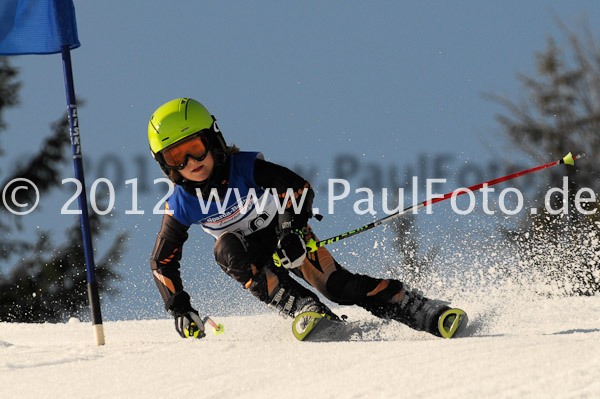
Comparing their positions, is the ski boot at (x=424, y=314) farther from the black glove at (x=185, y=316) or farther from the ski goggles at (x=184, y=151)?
the ski goggles at (x=184, y=151)

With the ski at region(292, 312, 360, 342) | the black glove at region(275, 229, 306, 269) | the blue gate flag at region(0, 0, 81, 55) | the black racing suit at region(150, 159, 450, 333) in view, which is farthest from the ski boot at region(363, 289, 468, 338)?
the blue gate flag at region(0, 0, 81, 55)

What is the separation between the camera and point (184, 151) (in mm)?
4250

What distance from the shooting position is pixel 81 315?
13.7 m

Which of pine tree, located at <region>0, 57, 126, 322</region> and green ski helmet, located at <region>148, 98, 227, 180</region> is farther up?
green ski helmet, located at <region>148, 98, 227, 180</region>

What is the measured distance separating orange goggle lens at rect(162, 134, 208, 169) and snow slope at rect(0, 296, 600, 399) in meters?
1.11

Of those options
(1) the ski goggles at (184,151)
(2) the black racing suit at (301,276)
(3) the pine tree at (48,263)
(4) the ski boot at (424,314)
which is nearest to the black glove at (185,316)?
(2) the black racing suit at (301,276)

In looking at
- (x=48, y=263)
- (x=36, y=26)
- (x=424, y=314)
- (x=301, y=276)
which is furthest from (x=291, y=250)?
(x=48, y=263)

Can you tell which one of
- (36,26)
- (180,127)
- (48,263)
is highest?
(36,26)

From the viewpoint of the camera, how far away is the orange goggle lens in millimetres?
4238

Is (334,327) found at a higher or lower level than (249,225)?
lower

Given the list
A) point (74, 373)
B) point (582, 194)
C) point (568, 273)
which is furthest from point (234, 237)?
point (582, 194)

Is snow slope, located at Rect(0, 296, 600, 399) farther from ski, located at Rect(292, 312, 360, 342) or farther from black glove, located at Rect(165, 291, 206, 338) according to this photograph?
black glove, located at Rect(165, 291, 206, 338)

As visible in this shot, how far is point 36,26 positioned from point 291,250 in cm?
308

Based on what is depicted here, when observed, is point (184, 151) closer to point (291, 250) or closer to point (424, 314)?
point (291, 250)
